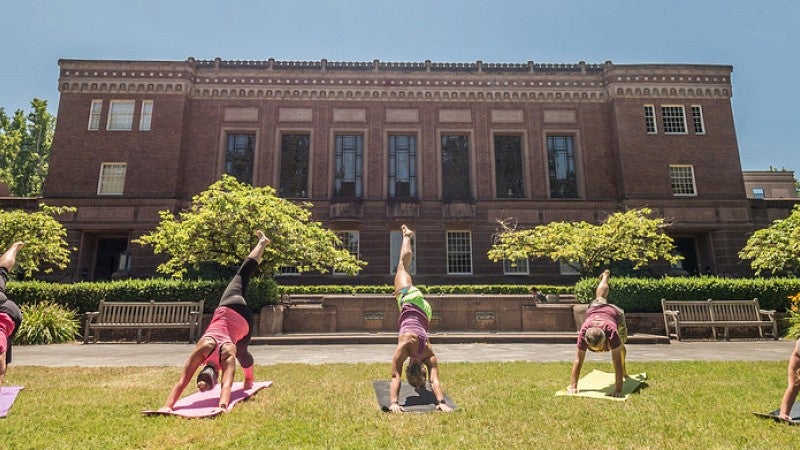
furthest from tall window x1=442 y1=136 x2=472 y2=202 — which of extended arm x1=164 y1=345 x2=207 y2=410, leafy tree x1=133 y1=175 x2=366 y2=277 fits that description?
extended arm x1=164 y1=345 x2=207 y2=410

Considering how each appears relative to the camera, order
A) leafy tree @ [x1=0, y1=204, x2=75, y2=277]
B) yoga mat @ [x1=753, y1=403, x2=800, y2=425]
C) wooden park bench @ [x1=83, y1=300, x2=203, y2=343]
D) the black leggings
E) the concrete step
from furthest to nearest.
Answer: leafy tree @ [x1=0, y1=204, x2=75, y2=277], wooden park bench @ [x1=83, y1=300, x2=203, y2=343], the concrete step, the black leggings, yoga mat @ [x1=753, y1=403, x2=800, y2=425]

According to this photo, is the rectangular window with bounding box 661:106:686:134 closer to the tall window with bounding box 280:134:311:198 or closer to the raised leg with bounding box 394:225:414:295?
the tall window with bounding box 280:134:311:198

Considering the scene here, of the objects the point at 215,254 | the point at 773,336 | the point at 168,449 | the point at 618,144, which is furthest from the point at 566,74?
the point at 168,449

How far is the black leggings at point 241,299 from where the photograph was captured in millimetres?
6051

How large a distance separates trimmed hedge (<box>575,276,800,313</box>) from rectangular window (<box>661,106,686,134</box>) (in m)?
15.1

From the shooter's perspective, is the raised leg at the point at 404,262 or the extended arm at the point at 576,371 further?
the extended arm at the point at 576,371

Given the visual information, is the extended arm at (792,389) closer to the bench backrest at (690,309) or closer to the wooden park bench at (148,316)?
the bench backrest at (690,309)

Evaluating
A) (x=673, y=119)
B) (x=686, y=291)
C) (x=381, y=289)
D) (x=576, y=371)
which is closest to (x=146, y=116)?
(x=381, y=289)

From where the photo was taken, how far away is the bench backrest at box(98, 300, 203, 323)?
14070 millimetres

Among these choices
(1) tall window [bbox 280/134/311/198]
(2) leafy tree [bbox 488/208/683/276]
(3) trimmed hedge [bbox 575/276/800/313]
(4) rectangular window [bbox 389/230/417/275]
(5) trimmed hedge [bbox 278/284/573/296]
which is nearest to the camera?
(3) trimmed hedge [bbox 575/276/800/313]

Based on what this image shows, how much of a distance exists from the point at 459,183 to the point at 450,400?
23.2 metres

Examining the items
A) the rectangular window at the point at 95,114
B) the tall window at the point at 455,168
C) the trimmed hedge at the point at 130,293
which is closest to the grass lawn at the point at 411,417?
the trimmed hedge at the point at 130,293

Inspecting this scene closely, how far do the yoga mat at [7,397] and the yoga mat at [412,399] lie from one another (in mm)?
4710

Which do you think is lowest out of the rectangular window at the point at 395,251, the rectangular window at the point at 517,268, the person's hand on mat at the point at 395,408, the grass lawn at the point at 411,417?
the grass lawn at the point at 411,417
